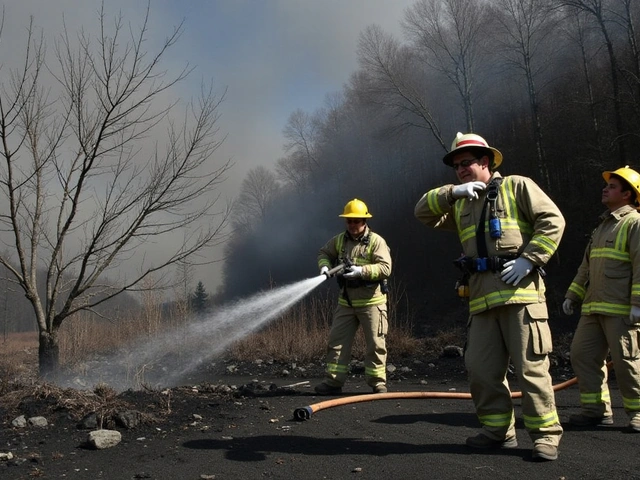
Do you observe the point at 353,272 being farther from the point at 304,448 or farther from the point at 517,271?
the point at 517,271

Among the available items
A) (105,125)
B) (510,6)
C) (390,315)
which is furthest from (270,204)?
(105,125)

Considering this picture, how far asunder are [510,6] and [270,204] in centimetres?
2808

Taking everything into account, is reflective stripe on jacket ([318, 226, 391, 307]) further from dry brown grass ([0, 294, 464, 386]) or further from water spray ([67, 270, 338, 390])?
dry brown grass ([0, 294, 464, 386])

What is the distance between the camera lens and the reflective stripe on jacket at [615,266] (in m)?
4.90

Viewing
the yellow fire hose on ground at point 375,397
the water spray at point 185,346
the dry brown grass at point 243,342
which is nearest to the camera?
the yellow fire hose on ground at point 375,397

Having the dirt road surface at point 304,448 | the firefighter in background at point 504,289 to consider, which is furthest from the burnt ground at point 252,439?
the firefighter in background at point 504,289

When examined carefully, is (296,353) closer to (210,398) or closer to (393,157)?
(210,398)

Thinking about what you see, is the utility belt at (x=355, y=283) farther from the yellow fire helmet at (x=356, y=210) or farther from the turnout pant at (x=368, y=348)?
the yellow fire helmet at (x=356, y=210)

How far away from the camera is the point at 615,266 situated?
5.02m

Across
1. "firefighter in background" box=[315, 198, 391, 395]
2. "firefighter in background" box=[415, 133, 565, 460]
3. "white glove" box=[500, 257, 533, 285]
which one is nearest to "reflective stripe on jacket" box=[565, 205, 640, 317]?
"firefighter in background" box=[415, 133, 565, 460]

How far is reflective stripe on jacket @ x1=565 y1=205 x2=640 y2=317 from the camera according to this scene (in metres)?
4.90

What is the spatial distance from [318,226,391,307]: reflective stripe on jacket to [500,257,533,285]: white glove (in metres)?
2.87

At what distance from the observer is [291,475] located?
3826 millimetres

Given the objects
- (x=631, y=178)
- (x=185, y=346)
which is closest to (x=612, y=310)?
(x=631, y=178)
